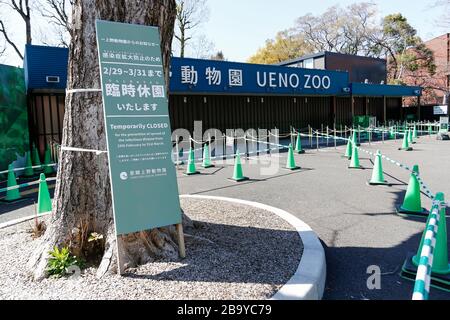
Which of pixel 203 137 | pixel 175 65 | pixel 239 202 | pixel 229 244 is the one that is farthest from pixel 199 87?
pixel 229 244

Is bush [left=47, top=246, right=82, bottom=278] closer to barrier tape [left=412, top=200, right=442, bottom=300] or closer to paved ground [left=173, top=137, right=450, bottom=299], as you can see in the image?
paved ground [left=173, top=137, right=450, bottom=299]

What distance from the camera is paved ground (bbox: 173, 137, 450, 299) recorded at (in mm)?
3850

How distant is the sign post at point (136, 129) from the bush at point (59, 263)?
59 cm

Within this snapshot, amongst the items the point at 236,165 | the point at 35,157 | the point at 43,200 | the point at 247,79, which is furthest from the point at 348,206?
the point at 247,79

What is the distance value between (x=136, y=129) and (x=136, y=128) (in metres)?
0.01

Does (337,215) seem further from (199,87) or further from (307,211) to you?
(199,87)

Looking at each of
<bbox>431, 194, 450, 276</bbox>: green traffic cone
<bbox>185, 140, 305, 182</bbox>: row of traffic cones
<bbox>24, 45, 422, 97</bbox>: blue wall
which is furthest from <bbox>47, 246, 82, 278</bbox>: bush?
<bbox>24, 45, 422, 97</bbox>: blue wall

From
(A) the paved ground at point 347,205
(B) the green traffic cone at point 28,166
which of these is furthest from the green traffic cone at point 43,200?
(B) the green traffic cone at point 28,166

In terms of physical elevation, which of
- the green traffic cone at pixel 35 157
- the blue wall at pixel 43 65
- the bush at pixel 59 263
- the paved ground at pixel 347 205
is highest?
the blue wall at pixel 43 65

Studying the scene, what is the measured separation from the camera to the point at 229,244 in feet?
14.1

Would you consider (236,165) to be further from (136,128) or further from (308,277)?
(308,277)

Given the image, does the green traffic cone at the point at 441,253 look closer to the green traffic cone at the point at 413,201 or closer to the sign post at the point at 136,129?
the green traffic cone at the point at 413,201

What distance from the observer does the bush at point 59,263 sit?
354cm

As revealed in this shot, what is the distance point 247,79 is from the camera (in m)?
19.7
